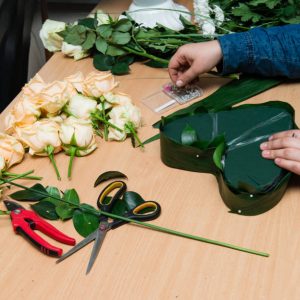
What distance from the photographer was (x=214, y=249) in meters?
0.68

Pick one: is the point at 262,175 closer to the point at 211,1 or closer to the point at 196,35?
the point at 196,35

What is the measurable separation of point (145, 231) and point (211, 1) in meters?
0.76

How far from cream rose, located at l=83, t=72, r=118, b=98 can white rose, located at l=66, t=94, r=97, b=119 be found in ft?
0.08

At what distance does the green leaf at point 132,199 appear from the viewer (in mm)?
739

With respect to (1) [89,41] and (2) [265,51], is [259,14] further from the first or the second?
(1) [89,41]

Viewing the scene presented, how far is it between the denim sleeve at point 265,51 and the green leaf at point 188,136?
0.27m

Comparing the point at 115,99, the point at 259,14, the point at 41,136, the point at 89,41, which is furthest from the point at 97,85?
the point at 259,14

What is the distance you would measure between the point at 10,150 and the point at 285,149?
50 centimetres

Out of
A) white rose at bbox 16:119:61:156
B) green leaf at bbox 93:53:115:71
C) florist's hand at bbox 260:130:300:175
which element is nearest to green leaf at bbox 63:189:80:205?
white rose at bbox 16:119:61:156

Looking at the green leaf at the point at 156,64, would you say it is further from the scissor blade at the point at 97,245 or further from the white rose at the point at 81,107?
the scissor blade at the point at 97,245

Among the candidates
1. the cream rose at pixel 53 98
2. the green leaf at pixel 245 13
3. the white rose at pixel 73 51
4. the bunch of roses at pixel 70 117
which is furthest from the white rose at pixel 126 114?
the green leaf at pixel 245 13

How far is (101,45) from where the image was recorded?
1097mm

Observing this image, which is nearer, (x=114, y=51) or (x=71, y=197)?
(x=71, y=197)

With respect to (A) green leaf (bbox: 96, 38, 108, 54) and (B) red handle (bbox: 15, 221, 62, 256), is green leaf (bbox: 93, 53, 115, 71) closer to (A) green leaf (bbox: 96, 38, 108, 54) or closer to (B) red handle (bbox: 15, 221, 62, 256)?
(A) green leaf (bbox: 96, 38, 108, 54)
